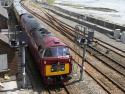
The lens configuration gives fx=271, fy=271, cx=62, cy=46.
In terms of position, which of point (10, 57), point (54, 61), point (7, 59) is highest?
point (54, 61)

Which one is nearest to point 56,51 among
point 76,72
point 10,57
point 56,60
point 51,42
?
point 56,60

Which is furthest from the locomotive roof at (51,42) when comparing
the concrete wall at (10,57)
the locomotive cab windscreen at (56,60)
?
the concrete wall at (10,57)

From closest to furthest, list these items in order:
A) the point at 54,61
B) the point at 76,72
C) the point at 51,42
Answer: the point at 54,61 → the point at 51,42 → the point at 76,72

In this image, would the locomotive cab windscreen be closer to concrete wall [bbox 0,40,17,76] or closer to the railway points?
the railway points

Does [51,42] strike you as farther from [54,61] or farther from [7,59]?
[7,59]

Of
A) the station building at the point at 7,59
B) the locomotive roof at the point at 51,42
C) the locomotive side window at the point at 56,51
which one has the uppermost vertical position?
the locomotive roof at the point at 51,42

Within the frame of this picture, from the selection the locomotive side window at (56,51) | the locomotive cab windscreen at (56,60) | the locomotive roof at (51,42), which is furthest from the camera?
the locomotive roof at (51,42)

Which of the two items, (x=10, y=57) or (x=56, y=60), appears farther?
(x=10, y=57)

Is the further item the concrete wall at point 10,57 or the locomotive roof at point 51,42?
the concrete wall at point 10,57

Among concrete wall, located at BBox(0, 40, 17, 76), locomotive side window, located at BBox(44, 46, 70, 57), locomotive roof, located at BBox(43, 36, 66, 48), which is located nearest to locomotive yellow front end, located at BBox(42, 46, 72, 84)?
locomotive side window, located at BBox(44, 46, 70, 57)

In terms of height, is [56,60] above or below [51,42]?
below

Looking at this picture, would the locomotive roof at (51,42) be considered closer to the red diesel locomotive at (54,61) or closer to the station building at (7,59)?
the red diesel locomotive at (54,61)

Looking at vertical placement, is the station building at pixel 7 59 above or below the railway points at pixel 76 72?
Answer: above

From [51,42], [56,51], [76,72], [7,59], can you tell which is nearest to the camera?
[56,51]
